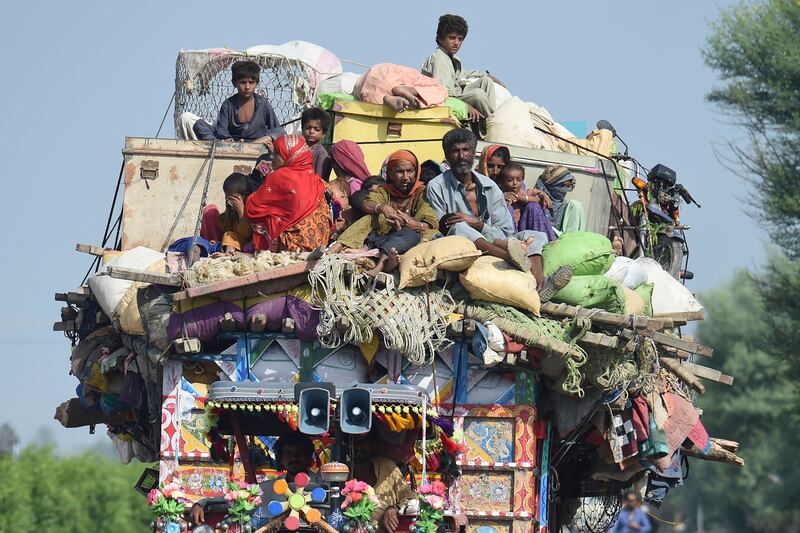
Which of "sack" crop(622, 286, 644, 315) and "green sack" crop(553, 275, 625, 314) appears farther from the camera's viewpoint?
"sack" crop(622, 286, 644, 315)

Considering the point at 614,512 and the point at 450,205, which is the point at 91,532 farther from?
the point at 450,205

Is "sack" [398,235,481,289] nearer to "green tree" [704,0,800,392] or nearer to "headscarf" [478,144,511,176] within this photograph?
"headscarf" [478,144,511,176]

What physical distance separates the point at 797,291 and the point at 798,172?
201 cm

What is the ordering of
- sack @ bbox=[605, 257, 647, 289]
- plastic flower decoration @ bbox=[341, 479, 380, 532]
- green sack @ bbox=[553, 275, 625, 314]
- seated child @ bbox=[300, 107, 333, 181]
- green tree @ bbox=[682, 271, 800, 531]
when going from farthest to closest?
green tree @ bbox=[682, 271, 800, 531]
seated child @ bbox=[300, 107, 333, 181]
sack @ bbox=[605, 257, 647, 289]
green sack @ bbox=[553, 275, 625, 314]
plastic flower decoration @ bbox=[341, 479, 380, 532]

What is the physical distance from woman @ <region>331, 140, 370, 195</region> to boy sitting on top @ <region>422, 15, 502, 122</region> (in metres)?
1.65

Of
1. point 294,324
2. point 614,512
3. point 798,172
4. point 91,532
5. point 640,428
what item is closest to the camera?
point 294,324

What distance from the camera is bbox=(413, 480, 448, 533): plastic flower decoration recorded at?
9.70 metres

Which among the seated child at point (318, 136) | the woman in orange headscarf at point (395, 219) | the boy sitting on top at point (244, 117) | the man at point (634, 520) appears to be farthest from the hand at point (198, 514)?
the boy sitting on top at point (244, 117)

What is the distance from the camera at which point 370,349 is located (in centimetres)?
1145

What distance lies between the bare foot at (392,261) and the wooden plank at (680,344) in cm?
194

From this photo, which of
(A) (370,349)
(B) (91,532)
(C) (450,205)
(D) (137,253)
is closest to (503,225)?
(C) (450,205)

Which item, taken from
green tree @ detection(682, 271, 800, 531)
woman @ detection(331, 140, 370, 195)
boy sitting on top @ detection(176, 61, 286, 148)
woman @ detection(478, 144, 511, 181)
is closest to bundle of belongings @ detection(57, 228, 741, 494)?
woman @ detection(478, 144, 511, 181)

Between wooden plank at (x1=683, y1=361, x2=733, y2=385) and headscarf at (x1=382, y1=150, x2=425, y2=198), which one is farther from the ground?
headscarf at (x1=382, y1=150, x2=425, y2=198)

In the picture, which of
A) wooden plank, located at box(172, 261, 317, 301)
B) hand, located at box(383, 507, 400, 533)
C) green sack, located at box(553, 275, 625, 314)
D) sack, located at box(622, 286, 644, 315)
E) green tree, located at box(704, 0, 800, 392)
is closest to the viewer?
hand, located at box(383, 507, 400, 533)
